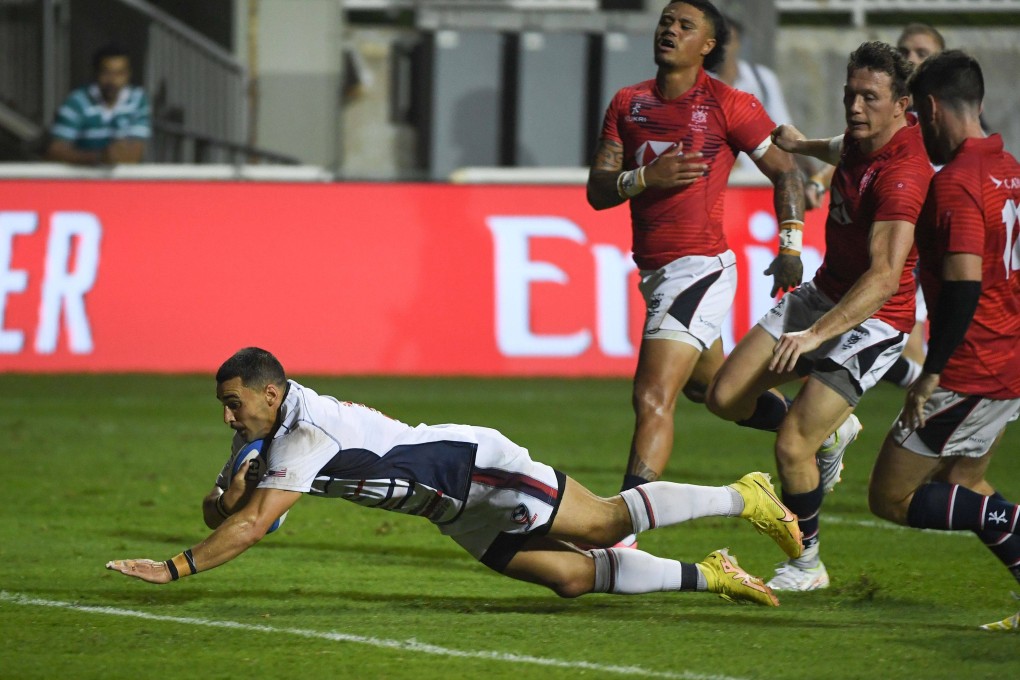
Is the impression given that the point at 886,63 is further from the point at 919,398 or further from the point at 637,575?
the point at 637,575

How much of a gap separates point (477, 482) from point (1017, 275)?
7.12ft

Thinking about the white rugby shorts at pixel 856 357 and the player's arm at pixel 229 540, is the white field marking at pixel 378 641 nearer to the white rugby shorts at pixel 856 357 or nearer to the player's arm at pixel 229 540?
the player's arm at pixel 229 540

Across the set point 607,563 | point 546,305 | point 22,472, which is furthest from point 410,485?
point 546,305

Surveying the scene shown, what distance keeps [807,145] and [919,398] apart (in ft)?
5.36

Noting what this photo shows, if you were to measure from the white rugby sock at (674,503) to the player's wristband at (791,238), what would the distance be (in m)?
1.44

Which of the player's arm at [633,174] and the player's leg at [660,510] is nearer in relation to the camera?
the player's leg at [660,510]

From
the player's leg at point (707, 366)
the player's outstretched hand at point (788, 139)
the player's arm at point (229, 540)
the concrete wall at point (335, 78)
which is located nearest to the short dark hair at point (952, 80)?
the player's outstretched hand at point (788, 139)

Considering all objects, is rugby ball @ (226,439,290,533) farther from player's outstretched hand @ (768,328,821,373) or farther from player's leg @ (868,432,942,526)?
player's leg @ (868,432,942,526)

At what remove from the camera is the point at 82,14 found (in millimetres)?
20125

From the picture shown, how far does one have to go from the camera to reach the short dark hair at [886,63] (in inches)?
248

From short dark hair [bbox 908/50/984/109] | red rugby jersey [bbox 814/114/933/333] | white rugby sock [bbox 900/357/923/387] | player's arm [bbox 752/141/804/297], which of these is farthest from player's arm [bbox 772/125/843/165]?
white rugby sock [bbox 900/357/923/387]

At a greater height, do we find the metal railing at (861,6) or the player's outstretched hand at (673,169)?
the metal railing at (861,6)

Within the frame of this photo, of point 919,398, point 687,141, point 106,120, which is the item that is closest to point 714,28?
point 687,141

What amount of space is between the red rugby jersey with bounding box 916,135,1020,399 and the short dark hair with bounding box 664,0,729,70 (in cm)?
181
